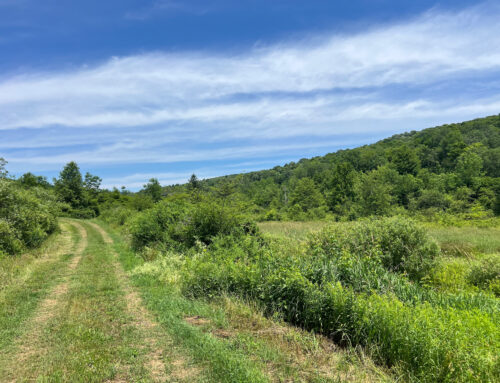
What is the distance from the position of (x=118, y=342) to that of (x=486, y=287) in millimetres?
9613

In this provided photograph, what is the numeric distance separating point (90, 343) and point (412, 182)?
7112 cm

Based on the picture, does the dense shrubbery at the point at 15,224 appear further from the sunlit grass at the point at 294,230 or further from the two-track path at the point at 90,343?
the sunlit grass at the point at 294,230

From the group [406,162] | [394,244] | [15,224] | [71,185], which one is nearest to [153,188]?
[71,185]

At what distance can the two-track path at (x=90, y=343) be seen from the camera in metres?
4.10

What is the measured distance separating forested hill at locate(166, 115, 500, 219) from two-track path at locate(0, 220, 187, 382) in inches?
1074

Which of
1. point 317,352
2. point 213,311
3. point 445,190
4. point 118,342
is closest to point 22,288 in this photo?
point 118,342

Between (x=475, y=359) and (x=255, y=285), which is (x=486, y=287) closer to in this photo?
(x=475, y=359)

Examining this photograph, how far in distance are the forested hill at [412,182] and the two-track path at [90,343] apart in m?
27.3

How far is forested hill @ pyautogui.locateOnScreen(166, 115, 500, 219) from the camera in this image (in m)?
51.5

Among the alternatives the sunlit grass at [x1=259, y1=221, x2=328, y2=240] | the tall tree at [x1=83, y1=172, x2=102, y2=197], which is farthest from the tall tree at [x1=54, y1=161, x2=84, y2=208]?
the sunlit grass at [x1=259, y1=221, x2=328, y2=240]

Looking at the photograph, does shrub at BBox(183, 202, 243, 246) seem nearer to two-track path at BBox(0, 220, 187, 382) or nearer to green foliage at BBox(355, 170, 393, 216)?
two-track path at BBox(0, 220, 187, 382)

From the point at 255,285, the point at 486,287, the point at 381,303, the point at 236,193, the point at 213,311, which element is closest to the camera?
the point at 381,303

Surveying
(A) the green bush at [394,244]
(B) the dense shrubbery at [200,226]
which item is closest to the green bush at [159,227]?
(B) the dense shrubbery at [200,226]

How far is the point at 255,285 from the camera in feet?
24.4
